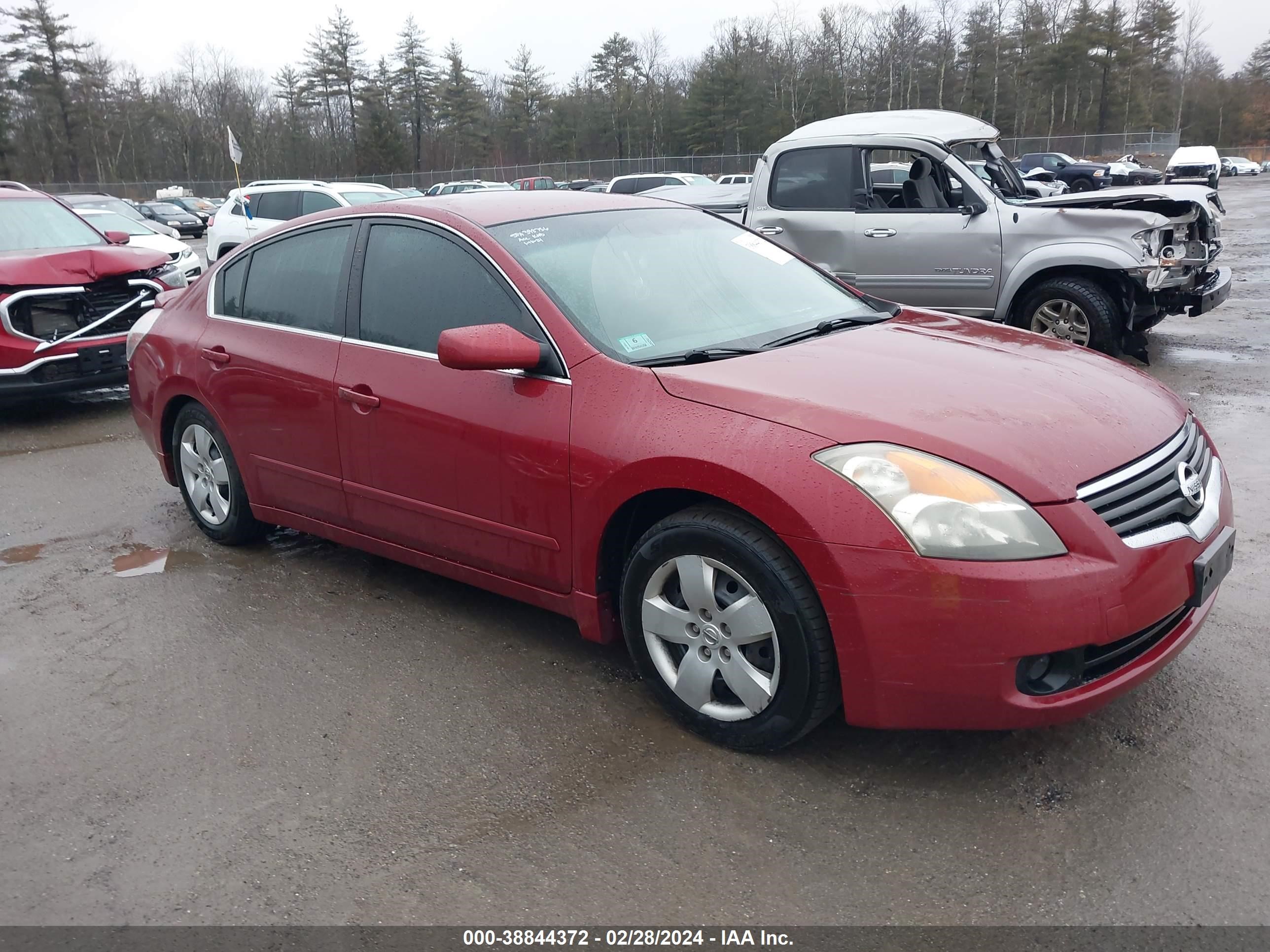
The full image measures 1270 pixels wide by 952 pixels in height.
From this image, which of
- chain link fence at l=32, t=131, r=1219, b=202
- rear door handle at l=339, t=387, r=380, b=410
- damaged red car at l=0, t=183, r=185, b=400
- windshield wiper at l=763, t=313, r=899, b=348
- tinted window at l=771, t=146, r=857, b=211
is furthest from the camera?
chain link fence at l=32, t=131, r=1219, b=202

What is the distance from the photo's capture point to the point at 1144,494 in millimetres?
2768

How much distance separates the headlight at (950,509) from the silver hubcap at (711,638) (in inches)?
18.6

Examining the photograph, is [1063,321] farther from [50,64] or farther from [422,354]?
[50,64]

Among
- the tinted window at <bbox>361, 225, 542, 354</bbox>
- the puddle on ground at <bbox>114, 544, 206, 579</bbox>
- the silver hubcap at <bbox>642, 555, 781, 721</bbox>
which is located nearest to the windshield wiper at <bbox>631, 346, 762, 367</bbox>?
the tinted window at <bbox>361, 225, 542, 354</bbox>

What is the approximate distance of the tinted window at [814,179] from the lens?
28.6 ft

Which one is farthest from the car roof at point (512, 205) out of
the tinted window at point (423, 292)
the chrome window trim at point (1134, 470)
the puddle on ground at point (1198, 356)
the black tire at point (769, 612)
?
the puddle on ground at point (1198, 356)

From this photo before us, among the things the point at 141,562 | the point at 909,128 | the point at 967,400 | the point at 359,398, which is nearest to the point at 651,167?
the point at 909,128

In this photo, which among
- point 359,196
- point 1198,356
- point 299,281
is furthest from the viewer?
point 359,196

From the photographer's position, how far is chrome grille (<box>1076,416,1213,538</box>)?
266cm

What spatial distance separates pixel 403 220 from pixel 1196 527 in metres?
2.98

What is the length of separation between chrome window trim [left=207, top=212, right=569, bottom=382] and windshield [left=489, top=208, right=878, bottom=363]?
0.28ft

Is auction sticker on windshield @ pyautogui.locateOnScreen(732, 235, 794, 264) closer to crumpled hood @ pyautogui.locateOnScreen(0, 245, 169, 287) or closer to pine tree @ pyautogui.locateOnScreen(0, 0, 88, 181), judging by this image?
crumpled hood @ pyautogui.locateOnScreen(0, 245, 169, 287)

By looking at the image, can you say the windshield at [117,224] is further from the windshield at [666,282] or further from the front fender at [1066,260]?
the windshield at [666,282]

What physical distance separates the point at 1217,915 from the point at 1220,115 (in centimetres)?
8431
